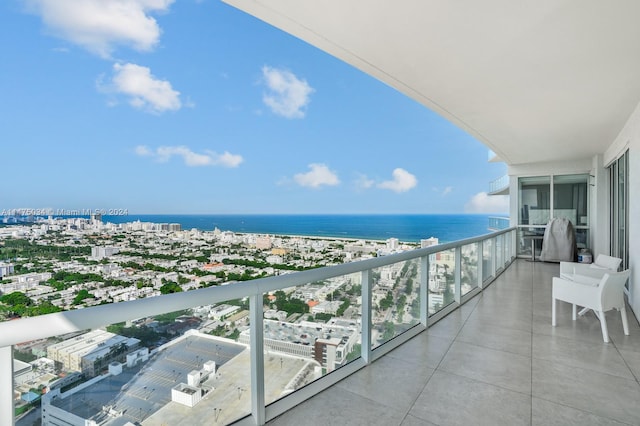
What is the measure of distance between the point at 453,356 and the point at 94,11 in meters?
12.7

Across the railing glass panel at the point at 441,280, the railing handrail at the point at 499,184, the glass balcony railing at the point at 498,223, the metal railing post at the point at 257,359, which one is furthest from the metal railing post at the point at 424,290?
the railing handrail at the point at 499,184

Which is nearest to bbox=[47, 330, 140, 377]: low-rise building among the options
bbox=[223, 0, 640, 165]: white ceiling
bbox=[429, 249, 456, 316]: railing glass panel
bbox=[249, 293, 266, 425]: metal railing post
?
bbox=[249, 293, 266, 425]: metal railing post

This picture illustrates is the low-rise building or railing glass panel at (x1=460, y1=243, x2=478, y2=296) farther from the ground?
the low-rise building

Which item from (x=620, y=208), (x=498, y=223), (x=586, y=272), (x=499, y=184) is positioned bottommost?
(x=586, y=272)

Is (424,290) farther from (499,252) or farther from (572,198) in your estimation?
(572,198)

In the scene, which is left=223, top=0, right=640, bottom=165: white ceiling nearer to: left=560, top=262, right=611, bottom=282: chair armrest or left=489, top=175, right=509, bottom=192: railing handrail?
left=560, top=262, right=611, bottom=282: chair armrest

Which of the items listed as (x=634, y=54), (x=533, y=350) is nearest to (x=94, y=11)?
(x=634, y=54)

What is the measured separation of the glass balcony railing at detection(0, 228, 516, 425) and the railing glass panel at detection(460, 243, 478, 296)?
2143 mm

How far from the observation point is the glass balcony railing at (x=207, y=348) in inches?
49.1

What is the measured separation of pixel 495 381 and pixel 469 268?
118 inches

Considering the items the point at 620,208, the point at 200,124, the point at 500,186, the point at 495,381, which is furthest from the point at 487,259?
the point at 200,124

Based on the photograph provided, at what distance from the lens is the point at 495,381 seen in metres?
2.61

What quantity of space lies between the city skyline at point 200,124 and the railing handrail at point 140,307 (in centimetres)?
476

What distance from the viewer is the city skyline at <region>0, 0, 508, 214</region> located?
10266 mm
